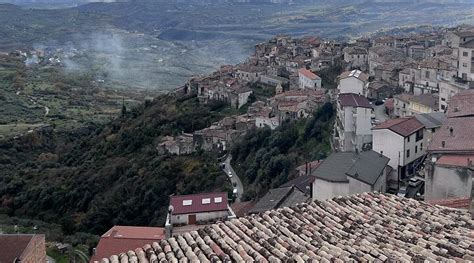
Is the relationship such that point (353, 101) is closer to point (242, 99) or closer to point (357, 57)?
point (242, 99)

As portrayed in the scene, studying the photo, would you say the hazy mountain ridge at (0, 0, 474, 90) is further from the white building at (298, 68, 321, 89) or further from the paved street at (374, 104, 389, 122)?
the paved street at (374, 104, 389, 122)

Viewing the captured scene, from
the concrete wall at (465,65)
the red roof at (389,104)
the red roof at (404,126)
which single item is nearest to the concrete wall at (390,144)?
the red roof at (404,126)

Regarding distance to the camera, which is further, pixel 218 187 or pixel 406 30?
pixel 406 30

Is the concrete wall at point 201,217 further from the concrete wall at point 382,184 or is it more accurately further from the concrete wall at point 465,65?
the concrete wall at point 465,65

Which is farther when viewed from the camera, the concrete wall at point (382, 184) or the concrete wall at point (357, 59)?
the concrete wall at point (357, 59)

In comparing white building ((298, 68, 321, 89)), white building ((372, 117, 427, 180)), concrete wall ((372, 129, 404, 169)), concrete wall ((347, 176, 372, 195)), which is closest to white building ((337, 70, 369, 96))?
white building ((372, 117, 427, 180))

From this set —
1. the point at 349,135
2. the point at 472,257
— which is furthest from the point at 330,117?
the point at 472,257

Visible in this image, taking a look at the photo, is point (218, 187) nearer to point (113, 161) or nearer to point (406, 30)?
point (113, 161)

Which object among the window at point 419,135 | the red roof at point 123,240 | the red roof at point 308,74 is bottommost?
the red roof at point 123,240
